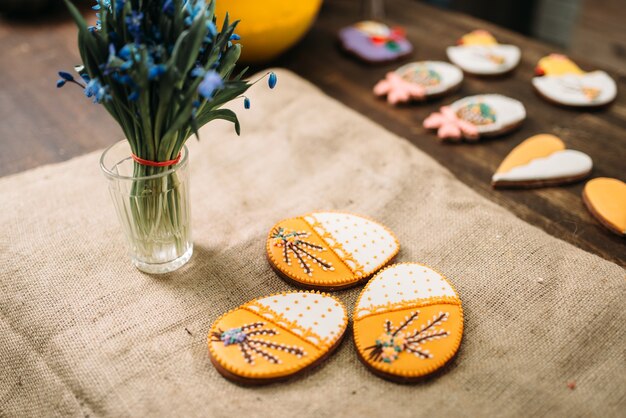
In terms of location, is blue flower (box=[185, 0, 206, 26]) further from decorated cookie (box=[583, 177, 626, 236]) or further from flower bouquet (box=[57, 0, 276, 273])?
decorated cookie (box=[583, 177, 626, 236])

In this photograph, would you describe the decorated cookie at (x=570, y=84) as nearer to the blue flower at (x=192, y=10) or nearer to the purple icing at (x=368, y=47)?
the purple icing at (x=368, y=47)

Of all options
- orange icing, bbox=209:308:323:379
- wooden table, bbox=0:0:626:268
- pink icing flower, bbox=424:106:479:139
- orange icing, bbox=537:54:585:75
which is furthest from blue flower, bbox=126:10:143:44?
orange icing, bbox=537:54:585:75

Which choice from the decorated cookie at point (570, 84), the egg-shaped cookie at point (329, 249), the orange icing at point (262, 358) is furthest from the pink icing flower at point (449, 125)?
the orange icing at point (262, 358)

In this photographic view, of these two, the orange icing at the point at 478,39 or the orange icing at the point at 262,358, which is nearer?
the orange icing at the point at 262,358

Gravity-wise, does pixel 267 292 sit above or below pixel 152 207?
below

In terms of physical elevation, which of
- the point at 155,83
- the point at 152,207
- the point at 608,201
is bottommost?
the point at 608,201

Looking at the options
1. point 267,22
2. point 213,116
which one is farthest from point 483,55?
point 213,116

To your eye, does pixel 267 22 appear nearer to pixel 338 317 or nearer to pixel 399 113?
pixel 399 113
